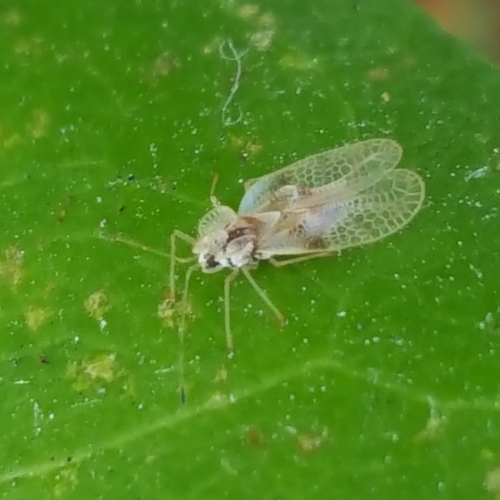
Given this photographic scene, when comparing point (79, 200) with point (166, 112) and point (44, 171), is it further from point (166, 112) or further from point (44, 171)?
point (166, 112)

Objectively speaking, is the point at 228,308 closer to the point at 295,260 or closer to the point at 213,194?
the point at 295,260

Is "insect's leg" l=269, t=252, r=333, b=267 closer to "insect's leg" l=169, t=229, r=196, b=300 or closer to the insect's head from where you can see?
the insect's head

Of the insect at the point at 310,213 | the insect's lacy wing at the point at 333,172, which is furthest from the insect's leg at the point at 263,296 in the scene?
the insect's lacy wing at the point at 333,172

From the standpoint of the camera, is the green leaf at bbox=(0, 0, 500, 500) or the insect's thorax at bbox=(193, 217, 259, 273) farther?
the insect's thorax at bbox=(193, 217, 259, 273)

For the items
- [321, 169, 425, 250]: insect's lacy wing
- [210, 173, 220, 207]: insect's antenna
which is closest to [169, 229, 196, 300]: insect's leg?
[210, 173, 220, 207]: insect's antenna

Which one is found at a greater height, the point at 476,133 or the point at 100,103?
the point at 476,133

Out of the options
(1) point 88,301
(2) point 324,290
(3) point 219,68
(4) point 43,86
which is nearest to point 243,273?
(2) point 324,290
